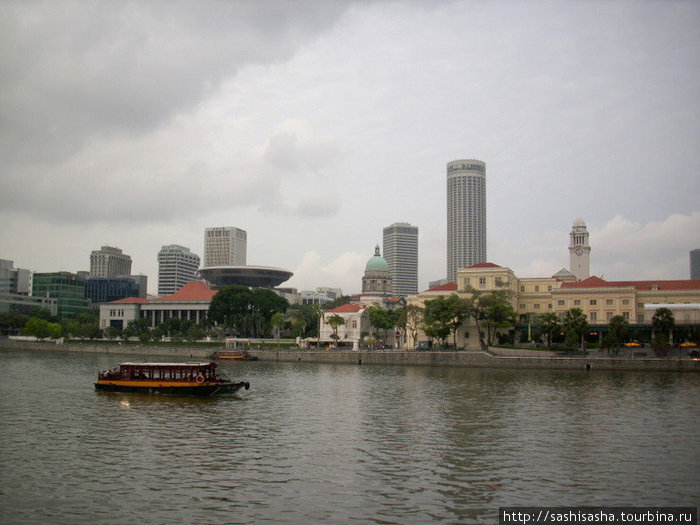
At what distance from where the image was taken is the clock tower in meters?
145

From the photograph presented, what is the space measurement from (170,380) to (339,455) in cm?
3060

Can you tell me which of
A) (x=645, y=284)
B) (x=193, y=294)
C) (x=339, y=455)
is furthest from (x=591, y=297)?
(x=193, y=294)

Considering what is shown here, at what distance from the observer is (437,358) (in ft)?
321

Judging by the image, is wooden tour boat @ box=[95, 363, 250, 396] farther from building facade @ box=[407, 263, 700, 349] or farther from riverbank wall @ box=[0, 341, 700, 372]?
building facade @ box=[407, 263, 700, 349]

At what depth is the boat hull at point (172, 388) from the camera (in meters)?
56.2

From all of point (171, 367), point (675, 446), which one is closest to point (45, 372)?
point (171, 367)

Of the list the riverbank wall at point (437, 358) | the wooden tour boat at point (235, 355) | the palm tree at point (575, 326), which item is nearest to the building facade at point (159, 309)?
the riverbank wall at point (437, 358)

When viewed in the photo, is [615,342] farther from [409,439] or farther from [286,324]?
[286,324]

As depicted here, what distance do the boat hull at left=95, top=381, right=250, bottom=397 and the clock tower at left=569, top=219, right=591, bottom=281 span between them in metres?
103

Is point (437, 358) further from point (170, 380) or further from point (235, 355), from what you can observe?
point (170, 380)

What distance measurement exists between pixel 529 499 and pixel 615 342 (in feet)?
231

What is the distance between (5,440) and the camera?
34.8 m

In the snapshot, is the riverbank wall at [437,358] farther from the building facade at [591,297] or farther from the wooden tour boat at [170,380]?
the wooden tour boat at [170,380]

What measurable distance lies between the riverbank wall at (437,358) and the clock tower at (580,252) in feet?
183
